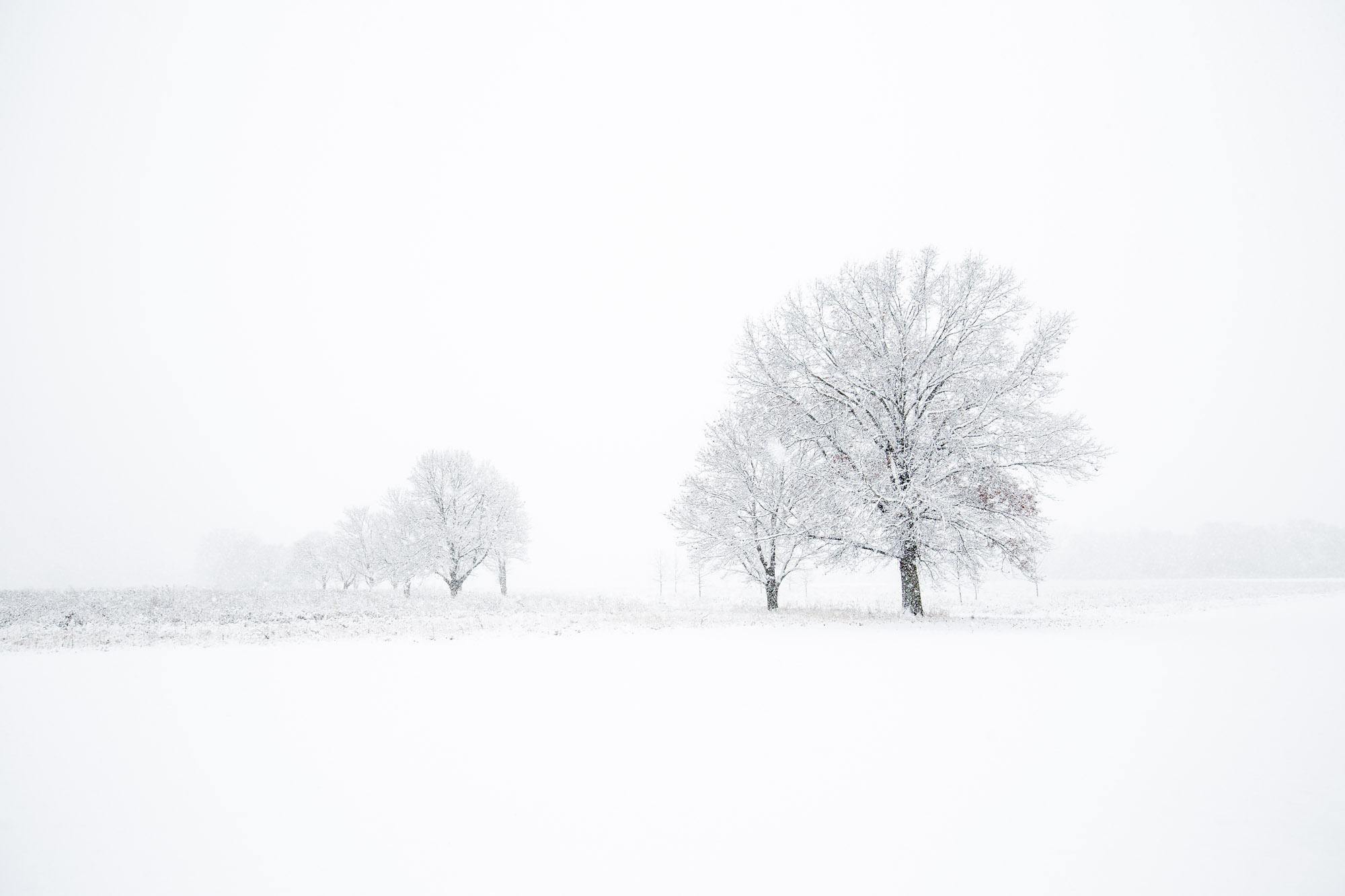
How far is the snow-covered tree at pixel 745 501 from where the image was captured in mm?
17797

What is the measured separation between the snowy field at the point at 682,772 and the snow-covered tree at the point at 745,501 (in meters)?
8.79

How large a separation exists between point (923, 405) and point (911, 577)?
4.63 meters

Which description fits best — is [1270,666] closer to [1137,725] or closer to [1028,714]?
[1137,725]

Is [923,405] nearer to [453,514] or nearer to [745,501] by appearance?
[745,501]

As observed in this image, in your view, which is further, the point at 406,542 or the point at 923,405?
the point at 406,542

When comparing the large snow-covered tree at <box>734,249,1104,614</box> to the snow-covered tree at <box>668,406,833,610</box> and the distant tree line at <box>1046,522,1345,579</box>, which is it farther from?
the distant tree line at <box>1046,522,1345,579</box>

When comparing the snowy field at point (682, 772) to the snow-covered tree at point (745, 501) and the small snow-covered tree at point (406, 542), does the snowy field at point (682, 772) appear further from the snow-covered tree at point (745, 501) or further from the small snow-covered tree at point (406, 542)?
the small snow-covered tree at point (406, 542)

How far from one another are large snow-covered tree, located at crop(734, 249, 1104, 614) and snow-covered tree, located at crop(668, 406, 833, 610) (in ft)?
5.92

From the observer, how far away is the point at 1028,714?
5.80 m

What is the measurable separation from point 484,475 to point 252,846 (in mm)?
31722

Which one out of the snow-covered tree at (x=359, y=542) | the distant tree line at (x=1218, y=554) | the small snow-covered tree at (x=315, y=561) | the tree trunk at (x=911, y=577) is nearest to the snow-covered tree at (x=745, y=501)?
the tree trunk at (x=911, y=577)

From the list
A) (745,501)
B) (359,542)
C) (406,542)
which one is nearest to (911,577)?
(745,501)

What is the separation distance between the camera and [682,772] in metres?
4.51

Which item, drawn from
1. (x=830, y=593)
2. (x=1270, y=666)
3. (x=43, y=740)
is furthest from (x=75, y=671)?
(x=830, y=593)
